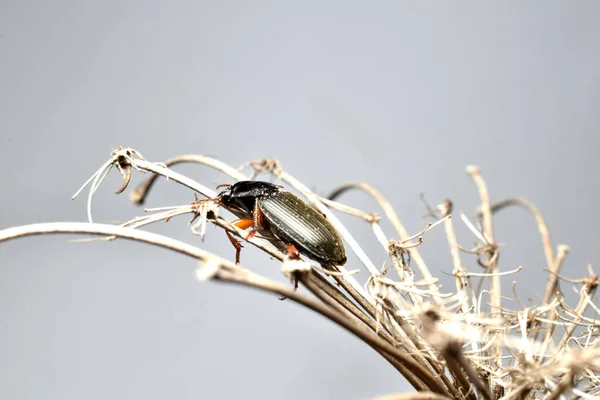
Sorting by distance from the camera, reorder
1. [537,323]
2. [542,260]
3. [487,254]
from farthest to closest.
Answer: [542,260] → [487,254] → [537,323]

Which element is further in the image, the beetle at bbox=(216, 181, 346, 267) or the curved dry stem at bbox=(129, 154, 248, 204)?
the curved dry stem at bbox=(129, 154, 248, 204)

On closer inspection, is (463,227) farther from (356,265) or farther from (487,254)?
(487,254)

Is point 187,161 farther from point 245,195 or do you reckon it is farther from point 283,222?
point 283,222

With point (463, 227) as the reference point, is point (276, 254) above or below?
below

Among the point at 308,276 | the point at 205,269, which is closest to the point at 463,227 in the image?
the point at 308,276

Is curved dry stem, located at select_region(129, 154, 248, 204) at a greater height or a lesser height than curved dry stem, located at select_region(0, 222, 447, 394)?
greater

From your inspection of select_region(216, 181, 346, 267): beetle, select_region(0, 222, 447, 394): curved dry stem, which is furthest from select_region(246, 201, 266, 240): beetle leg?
select_region(0, 222, 447, 394): curved dry stem

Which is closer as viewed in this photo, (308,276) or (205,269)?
(205,269)

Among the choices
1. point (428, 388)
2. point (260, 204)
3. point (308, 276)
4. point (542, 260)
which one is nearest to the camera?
point (308, 276)

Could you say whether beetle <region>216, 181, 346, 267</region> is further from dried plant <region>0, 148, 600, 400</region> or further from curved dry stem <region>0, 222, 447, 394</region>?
curved dry stem <region>0, 222, 447, 394</region>
